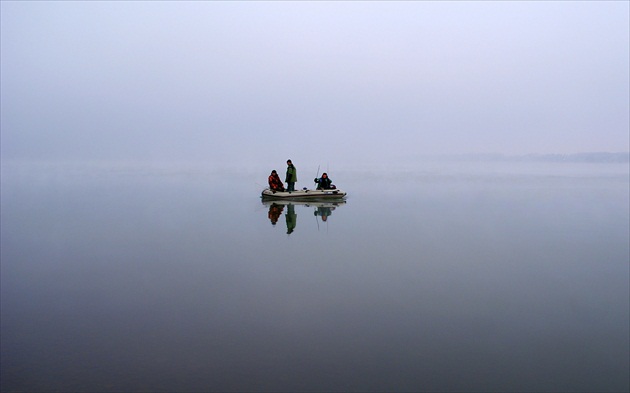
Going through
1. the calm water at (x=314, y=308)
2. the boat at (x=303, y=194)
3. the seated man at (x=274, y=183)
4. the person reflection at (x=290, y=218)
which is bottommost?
the calm water at (x=314, y=308)

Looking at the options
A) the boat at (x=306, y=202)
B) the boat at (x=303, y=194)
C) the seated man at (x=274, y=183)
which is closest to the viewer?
the boat at (x=303, y=194)

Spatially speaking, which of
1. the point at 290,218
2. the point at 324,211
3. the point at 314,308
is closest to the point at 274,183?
the point at 324,211

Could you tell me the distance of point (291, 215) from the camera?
1155 inches

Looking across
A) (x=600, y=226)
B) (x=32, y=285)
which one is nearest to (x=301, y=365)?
(x=32, y=285)

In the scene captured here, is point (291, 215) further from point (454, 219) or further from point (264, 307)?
point (264, 307)

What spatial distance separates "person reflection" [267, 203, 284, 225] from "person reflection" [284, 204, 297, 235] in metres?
0.59

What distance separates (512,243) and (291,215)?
1362 cm

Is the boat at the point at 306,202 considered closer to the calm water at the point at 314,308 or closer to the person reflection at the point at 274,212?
the person reflection at the point at 274,212

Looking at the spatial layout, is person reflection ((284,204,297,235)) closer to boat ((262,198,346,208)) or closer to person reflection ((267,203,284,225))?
boat ((262,198,346,208))

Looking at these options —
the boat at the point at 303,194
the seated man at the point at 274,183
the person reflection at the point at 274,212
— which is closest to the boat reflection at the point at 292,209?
the person reflection at the point at 274,212

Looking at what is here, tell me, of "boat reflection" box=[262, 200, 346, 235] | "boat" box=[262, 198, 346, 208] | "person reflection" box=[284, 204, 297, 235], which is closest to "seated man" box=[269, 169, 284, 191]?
"boat" box=[262, 198, 346, 208]

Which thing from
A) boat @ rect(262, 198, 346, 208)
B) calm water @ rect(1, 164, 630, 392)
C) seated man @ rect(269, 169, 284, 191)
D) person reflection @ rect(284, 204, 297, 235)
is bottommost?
calm water @ rect(1, 164, 630, 392)

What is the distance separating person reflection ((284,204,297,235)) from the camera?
24720 mm

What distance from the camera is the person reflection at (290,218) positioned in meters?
24.7
